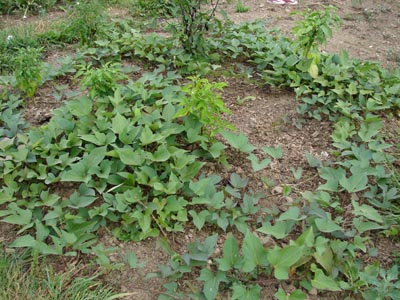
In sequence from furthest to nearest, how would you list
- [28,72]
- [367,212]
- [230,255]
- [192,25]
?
1. [192,25]
2. [28,72]
3. [367,212]
4. [230,255]

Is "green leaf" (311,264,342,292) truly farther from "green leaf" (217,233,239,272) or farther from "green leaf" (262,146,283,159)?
"green leaf" (262,146,283,159)

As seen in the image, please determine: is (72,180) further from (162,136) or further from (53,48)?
(53,48)

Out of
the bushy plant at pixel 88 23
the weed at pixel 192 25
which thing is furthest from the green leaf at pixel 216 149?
the bushy plant at pixel 88 23

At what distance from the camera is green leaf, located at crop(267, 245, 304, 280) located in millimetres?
2016

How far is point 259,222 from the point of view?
7.95 ft

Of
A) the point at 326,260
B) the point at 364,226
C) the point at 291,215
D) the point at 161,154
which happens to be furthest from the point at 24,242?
the point at 364,226

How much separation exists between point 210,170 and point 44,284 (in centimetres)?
108

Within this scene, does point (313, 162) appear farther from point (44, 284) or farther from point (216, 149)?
point (44, 284)

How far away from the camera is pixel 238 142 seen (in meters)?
2.76

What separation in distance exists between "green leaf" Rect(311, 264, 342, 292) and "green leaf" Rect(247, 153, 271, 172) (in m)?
0.72

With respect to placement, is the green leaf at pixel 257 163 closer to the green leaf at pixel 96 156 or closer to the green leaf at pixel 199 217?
the green leaf at pixel 199 217

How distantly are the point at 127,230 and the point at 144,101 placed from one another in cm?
103

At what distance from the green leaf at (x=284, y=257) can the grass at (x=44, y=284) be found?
704 millimetres

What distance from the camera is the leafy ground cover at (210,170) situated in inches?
85.0
